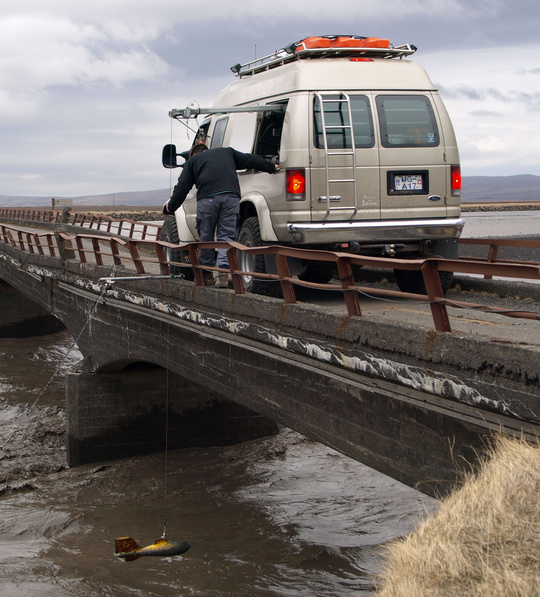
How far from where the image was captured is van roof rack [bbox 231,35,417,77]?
28.1 ft

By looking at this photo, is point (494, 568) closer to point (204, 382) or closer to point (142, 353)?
point (204, 382)

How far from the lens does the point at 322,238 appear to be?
813 centimetres

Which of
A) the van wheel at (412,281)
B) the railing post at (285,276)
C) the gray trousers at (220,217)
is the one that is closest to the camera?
the railing post at (285,276)

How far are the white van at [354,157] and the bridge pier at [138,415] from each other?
18.8 ft

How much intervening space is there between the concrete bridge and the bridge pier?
2 cm

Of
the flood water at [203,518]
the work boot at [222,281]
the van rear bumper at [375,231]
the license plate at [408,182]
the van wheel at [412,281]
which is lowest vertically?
the flood water at [203,518]

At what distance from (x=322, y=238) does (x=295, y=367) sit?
5.81 ft

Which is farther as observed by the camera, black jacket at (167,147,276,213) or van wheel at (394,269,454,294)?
van wheel at (394,269,454,294)

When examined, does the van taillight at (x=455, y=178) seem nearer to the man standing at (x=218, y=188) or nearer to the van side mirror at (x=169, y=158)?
the man standing at (x=218, y=188)


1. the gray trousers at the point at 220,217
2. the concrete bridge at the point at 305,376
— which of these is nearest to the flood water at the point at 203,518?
the concrete bridge at the point at 305,376

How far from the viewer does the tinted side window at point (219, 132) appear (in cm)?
1005

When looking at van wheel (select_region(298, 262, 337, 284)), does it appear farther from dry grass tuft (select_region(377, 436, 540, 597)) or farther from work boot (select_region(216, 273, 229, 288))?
dry grass tuft (select_region(377, 436, 540, 597))

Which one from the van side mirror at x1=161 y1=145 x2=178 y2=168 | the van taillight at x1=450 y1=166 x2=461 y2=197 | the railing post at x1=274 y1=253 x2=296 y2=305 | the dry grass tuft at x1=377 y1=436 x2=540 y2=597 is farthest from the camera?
the van side mirror at x1=161 y1=145 x2=178 y2=168

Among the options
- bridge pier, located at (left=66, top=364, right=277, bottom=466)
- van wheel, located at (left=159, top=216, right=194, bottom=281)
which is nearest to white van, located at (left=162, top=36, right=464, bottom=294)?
van wheel, located at (left=159, top=216, right=194, bottom=281)
